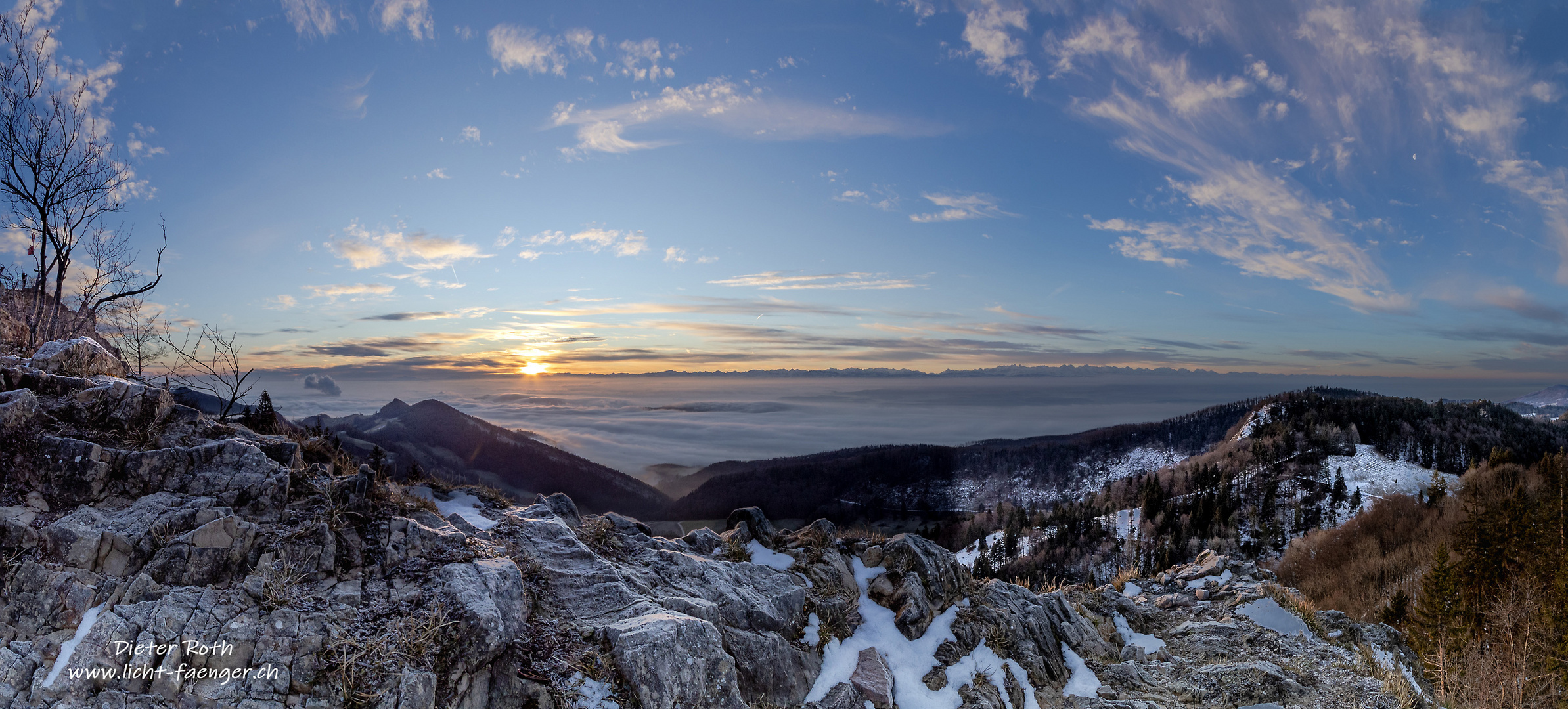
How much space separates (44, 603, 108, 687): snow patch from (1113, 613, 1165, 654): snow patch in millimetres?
17393

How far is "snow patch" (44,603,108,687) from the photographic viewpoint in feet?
18.4

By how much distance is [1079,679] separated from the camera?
11711 mm

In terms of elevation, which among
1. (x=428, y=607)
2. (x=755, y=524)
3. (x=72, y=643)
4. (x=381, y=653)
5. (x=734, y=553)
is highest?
(x=72, y=643)

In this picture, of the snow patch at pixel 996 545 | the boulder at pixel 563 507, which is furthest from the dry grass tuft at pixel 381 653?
the snow patch at pixel 996 545

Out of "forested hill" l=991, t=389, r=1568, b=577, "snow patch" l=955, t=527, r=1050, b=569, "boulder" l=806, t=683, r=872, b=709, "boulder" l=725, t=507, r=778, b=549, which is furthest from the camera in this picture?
"snow patch" l=955, t=527, r=1050, b=569

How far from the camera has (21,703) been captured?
5.41m

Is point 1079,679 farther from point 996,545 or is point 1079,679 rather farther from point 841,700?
point 996,545

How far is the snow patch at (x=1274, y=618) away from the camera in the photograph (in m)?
14.9

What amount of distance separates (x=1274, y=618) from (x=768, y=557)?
13.8 m

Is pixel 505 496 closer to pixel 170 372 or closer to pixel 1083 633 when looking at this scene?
pixel 170 372

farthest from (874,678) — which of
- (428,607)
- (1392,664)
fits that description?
(1392,664)

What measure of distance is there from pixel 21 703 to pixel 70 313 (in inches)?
694

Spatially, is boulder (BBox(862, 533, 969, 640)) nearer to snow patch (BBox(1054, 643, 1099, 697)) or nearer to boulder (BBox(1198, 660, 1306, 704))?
snow patch (BBox(1054, 643, 1099, 697))

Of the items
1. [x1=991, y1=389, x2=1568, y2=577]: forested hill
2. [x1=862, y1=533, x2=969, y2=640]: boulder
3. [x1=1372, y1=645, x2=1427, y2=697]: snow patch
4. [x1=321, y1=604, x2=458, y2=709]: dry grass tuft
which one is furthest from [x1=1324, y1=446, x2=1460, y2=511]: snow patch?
[x1=321, y1=604, x2=458, y2=709]: dry grass tuft
